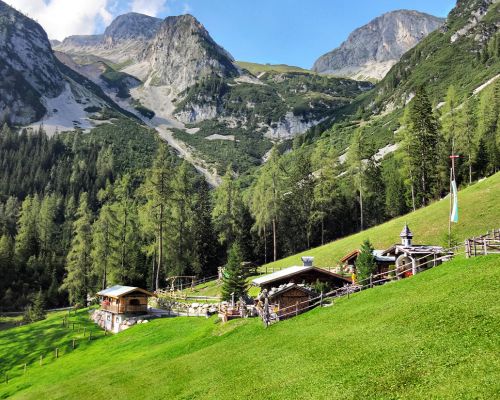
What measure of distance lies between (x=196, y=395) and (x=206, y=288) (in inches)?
1954

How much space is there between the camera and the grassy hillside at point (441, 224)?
49.2 m

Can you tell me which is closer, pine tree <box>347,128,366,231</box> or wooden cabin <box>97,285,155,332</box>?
wooden cabin <box>97,285,155,332</box>

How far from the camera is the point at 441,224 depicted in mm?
53656

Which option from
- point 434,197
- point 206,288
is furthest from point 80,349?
point 434,197

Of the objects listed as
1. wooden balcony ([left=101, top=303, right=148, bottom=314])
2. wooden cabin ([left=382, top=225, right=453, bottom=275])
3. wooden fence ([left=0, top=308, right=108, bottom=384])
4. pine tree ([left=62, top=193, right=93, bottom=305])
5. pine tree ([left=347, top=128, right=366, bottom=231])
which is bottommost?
wooden fence ([left=0, top=308, right=108, bottom=384])

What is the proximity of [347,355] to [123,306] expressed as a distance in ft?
139

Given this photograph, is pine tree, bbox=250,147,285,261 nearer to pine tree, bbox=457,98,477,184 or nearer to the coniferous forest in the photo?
the coniferous forest

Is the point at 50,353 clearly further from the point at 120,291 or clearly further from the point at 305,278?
the point at 305,278

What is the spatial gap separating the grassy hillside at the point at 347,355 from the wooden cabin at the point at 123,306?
16619 mm

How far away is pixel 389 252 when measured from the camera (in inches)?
1946

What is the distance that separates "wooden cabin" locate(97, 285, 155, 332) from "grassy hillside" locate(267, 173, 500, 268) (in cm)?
2373

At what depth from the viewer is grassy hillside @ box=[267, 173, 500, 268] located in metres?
49.2

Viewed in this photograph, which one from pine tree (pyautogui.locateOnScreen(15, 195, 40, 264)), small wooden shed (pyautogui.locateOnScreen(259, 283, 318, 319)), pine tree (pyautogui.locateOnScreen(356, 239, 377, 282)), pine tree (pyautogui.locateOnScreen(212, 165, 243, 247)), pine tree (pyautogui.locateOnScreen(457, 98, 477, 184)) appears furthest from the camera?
pine tree (pyautogui.locateOnScreen(15, 195, 40, 264))

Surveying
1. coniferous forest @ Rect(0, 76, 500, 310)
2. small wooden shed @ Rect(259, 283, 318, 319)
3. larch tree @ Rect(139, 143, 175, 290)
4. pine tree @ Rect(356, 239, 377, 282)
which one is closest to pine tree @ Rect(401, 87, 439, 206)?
coniferous forest @ Rect(0, 76, 500, 310)
